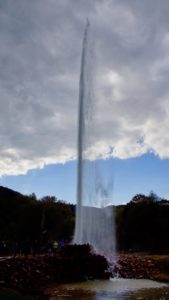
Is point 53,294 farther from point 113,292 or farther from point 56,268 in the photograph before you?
point 56,268

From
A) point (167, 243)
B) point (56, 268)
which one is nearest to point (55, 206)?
point (167, 243)

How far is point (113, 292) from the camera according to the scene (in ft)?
57.3

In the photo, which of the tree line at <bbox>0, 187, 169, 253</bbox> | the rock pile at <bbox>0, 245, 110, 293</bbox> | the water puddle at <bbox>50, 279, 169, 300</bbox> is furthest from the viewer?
the tree line at <bbox>0, 187, 169, 253</bbox>

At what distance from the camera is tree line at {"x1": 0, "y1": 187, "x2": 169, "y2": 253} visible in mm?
57031

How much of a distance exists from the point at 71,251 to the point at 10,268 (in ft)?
12.0

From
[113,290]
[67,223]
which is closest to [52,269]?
[113,290]

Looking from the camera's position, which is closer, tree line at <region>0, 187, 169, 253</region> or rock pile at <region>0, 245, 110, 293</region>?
rock pile at <region>0, 245, 110, 293</region>

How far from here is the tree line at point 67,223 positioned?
5703cm

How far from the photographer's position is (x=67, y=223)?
6919 centimetres

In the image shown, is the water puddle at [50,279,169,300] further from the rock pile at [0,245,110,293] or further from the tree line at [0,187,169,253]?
the tree line at [0,187,169,253]

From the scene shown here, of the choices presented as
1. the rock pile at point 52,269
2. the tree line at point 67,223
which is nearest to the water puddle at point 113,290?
the rock pile at point 52,269

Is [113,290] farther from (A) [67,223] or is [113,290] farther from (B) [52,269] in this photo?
(A) [67,223]

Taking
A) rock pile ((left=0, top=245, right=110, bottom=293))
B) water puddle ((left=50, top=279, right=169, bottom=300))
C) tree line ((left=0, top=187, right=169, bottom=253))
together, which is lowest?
water puddle ((left=50, top=279, right=169, bottom=300))

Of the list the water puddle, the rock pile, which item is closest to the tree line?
the rock pile
